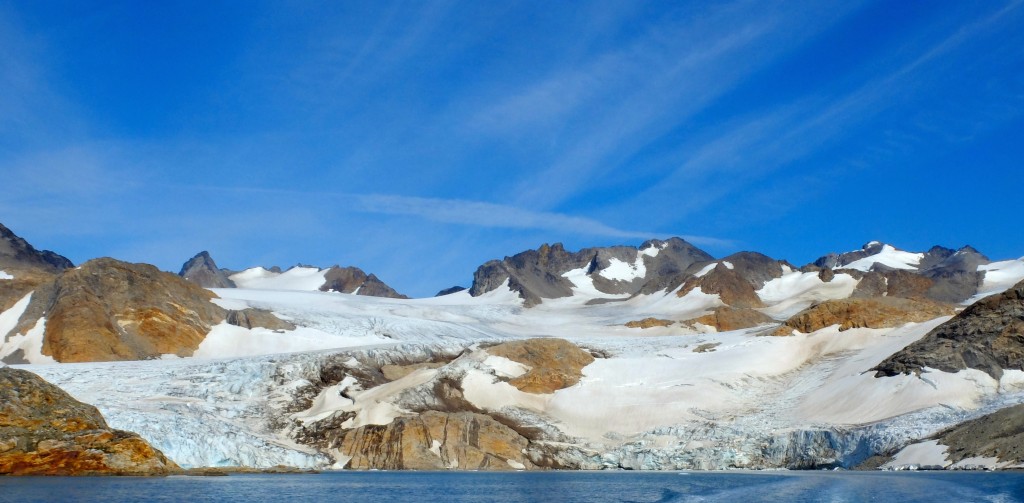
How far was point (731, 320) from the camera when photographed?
176875 millimetres

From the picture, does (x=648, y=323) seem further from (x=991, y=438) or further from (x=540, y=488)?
(x=540, y=488)

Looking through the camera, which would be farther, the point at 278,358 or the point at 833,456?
the point at 278,358

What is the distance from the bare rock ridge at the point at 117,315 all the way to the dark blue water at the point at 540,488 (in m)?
53.6

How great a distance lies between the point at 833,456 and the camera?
64.7m

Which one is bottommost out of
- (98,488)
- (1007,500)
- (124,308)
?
(1007,500)

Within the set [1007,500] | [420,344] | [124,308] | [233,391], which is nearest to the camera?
[1007,500]

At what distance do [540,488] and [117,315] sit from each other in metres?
76.6

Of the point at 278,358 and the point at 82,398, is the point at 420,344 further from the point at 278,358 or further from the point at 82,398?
the point at 82,398

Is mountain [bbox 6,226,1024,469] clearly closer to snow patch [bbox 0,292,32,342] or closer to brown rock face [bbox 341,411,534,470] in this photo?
brown rock face [bbox 341,411,534,470]

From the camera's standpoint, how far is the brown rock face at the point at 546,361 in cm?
8219

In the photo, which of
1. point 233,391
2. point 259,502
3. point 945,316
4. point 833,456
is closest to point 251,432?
point 233,391

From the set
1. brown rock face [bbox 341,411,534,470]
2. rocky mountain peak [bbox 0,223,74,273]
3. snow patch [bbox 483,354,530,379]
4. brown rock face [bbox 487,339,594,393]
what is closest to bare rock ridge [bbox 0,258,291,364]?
snow patch [bbox 483,354,530,379]

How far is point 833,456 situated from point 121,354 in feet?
236

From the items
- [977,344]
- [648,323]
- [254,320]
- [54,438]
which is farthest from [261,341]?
[648,323]
